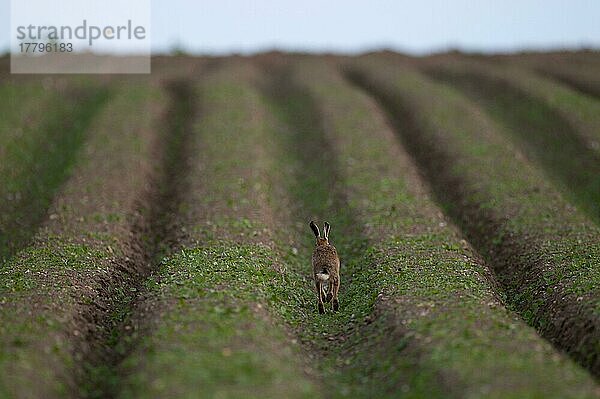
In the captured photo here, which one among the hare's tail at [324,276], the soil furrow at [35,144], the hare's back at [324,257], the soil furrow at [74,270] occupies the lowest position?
the soil furrow at [35,144]

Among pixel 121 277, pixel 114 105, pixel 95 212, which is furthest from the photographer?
pixel 114 105

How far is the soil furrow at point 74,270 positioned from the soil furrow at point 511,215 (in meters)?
12.0

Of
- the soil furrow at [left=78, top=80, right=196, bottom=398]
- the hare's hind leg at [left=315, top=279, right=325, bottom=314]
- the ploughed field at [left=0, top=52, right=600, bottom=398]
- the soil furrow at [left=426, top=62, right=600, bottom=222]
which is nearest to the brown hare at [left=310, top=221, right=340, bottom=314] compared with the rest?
the hare's hind leg at [left=315, top=279, right=325, bottom=314]

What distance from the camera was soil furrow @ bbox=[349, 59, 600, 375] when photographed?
1877 cm

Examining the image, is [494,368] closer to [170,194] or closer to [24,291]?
[24,291]

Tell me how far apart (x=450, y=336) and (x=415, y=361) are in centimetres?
111

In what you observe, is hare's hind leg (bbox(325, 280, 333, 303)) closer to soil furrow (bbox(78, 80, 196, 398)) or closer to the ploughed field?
the ploughed field

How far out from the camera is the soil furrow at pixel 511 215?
18766mm

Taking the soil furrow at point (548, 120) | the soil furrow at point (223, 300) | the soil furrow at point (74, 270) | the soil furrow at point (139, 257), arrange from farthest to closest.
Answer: the soil furrow at point (548, 120), the soil furrow at point (139, 257), the soil furrow at point (74, 270), the soil furrow at point (223, 300)

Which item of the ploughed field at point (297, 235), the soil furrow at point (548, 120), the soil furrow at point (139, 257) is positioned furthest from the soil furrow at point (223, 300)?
the soil furrow at point (548, 120)

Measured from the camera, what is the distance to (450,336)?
52.1 feet

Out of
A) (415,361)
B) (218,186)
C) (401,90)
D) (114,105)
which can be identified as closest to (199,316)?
(415,361)

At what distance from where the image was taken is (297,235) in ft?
91.9

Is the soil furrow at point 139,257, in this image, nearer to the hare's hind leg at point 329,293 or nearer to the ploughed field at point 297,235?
the ploughed field at point 297,235
